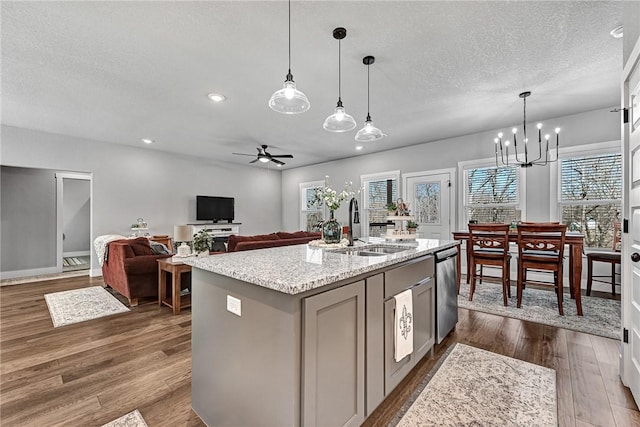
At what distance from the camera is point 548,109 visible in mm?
4062

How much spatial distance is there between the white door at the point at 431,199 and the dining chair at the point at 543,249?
2.08 metres

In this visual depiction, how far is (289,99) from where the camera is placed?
2070mm

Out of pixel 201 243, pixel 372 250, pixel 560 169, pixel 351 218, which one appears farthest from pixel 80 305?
pixel 560 169

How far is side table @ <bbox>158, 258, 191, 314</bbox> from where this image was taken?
338 cm

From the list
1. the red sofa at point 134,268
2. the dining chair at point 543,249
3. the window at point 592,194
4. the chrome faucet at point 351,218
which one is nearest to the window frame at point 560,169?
the window at point 592,194

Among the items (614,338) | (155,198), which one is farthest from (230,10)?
(155,198)

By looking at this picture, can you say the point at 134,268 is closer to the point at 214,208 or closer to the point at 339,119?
the point at 339,119

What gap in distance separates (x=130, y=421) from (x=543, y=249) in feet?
14.0

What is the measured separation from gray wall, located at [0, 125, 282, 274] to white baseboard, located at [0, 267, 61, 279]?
406mm

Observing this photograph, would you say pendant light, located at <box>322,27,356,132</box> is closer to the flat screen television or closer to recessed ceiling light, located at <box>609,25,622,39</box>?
recessed ceiling light, located at <box>609,25,622,39</box>

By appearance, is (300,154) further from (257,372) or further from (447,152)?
(257,372)

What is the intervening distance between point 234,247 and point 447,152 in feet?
14.6

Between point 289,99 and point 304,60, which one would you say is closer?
point 289,99

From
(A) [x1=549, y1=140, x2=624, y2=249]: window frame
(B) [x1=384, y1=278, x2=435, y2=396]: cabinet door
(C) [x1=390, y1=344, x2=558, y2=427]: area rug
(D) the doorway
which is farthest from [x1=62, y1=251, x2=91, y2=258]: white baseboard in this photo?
(A) [x1=549, y1=140, x2=624, y2=249]: window frame
